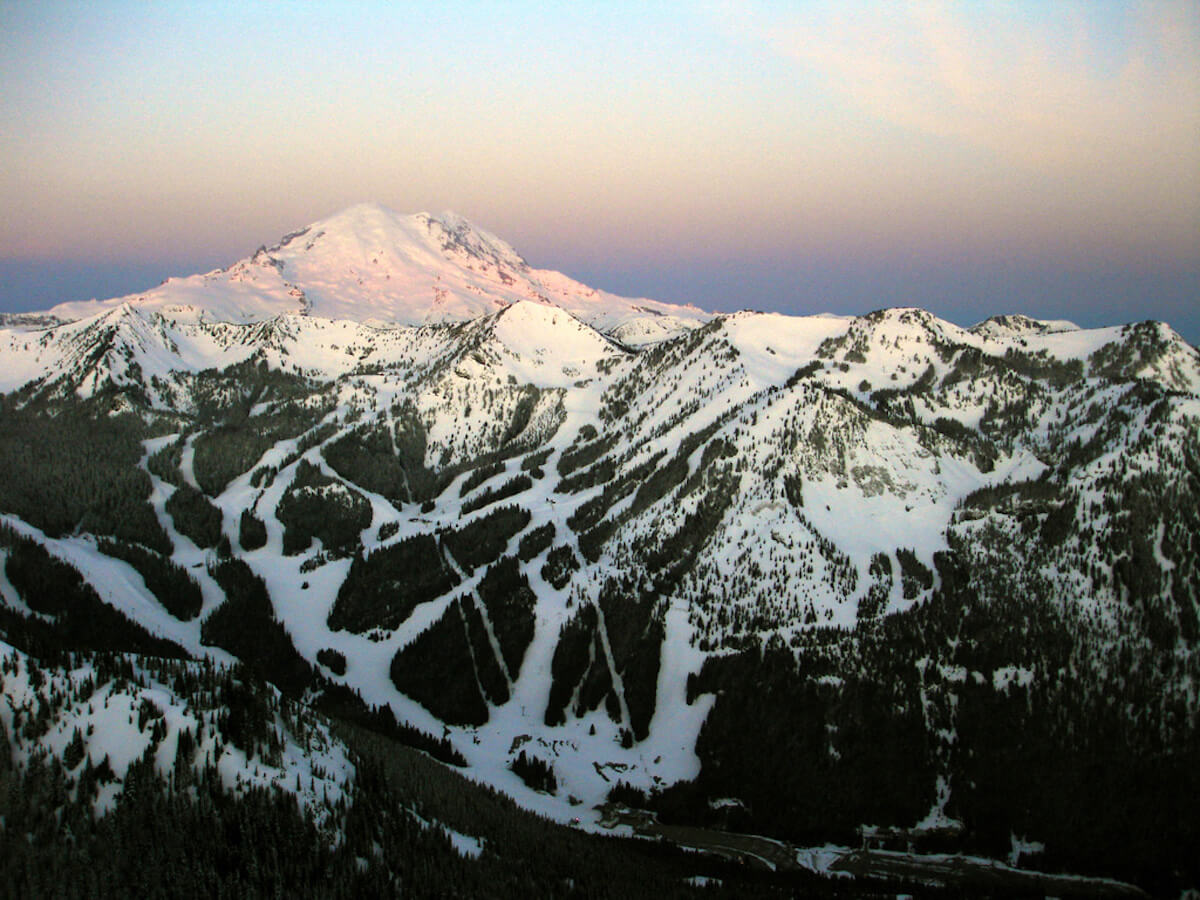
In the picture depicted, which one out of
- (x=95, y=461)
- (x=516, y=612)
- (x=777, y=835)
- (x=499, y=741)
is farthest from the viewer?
(x=95, y=461)

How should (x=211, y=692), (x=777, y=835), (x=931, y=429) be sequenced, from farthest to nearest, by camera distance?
(x=931, y=429) < (x=777, y=835) < (x=211, y=692)

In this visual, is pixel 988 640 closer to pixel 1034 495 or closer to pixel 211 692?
pixel 1034 495

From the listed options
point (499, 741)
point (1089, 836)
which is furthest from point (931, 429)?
point (499, 741)

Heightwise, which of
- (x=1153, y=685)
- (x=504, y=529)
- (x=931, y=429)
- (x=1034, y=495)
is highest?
(x=931, y=429)

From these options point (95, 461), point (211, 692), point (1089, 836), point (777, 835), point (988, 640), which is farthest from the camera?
point (95, 461)

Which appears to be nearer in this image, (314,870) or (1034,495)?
(314,870)

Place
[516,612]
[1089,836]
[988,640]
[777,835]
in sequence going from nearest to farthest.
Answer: [1089,836] → [777,835] → [988,640] → [516,612]

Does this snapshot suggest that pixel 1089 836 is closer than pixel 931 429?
Yes

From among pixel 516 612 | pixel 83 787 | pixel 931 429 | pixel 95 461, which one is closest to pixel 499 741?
pixel 516 612

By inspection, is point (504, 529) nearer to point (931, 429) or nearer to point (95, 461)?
point (931, 429)

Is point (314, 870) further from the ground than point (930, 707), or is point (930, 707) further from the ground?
point (930, 707)
